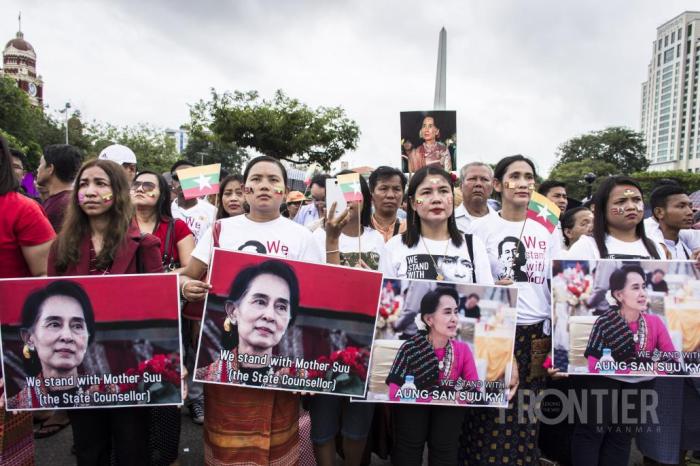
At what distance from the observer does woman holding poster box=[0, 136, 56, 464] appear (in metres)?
2.49

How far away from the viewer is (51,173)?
384 cm

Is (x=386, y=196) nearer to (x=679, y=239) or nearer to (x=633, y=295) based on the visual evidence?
(x=633, y=295)

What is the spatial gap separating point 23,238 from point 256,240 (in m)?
1.29

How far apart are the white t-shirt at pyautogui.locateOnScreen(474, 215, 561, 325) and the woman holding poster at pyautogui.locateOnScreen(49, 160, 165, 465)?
2.15 m

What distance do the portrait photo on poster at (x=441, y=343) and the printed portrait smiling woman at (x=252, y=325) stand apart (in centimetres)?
57

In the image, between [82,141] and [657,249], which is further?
[82,141]

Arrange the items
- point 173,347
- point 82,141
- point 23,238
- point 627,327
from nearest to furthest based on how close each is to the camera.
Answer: point 173,347 → point 23,238 → point 627,327 → point 82,141

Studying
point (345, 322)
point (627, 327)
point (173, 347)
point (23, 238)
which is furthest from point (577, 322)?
point (23, 238)

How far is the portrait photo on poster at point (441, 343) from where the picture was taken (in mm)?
2502

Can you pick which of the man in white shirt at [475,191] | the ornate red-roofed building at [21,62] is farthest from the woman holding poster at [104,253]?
the ornate red-roofed building at [21,62]

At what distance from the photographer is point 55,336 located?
228 centimetres

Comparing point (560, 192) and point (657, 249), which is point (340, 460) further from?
point (560, 192)

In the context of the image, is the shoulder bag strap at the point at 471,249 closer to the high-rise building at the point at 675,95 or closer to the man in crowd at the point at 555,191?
the man in crowd at the point at 555,191

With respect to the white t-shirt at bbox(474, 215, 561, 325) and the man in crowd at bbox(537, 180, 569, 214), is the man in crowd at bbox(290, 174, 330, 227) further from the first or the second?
the white t-shirt at bbox(474, 215, 561, 325)
